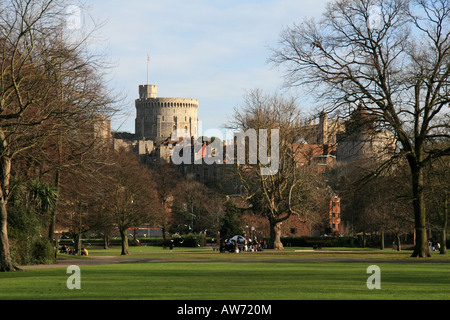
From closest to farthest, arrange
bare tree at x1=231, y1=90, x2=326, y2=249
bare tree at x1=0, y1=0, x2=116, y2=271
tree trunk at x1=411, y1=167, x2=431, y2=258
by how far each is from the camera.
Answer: bare tree at x1=0, y1=0, x2=116, y2=271, tree trunk at x1=411, y1=167, x2=431, y2=258, bare tree at x1=231, y1=90, x2=326, y2=249

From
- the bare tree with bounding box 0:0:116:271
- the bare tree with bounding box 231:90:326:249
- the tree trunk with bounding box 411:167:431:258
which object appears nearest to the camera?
the bare tree with bounding box 0:0:116:271

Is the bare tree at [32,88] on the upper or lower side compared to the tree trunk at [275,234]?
upper

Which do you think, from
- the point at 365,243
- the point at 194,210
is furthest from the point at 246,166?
the point at 194,210

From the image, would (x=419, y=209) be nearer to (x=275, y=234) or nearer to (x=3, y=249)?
(x=3, y=249)

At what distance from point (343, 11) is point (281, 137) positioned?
71.3 ft

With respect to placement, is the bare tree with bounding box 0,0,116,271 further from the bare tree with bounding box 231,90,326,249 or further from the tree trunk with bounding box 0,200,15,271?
the bare tree with bounding box 231,90,326,249

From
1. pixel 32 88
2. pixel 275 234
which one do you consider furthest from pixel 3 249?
pixel 275 234

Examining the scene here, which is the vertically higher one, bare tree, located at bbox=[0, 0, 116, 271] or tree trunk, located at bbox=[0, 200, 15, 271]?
bare tree, located at bbox=[0, 0, 116, 271]

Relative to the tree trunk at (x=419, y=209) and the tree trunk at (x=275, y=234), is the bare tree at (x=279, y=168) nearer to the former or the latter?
the tree trunk at (x=275, y=234)

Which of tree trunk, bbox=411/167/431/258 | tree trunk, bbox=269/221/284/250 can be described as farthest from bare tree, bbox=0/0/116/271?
tree trunk, bbox=269/221/284/250

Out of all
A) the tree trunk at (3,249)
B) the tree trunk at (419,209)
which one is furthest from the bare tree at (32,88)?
the tree trunk at (419,209)

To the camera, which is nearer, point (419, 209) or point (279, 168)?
point (419, 209)

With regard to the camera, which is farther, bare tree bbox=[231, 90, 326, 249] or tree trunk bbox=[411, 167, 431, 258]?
bare tree bbox=[231, 90, 326, 249]
